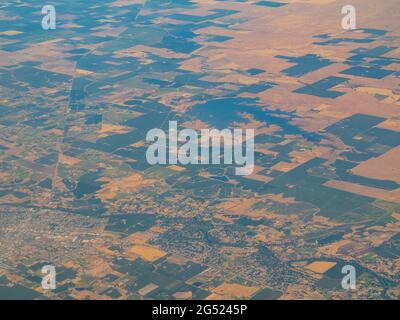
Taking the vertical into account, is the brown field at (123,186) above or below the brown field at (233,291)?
above

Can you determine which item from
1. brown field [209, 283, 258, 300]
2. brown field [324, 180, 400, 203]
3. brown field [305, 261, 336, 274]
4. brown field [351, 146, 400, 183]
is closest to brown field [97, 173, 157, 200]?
brown field [324, 180, 400, 203]

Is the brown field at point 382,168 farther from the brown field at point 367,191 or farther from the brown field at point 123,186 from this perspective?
the brown field at point 123,186

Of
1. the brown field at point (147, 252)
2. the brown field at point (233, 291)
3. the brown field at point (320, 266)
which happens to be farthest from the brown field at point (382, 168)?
the brown field at point (233, 291)

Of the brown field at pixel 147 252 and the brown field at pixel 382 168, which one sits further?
the brown field at pixel 382 168

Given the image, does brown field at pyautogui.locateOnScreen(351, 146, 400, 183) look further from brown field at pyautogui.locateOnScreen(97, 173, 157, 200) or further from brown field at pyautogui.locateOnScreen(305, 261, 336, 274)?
brown field at pyautogui.locateOnScreen(97, 173, 157, 200)

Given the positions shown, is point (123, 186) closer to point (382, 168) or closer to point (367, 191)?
point (367, 191)

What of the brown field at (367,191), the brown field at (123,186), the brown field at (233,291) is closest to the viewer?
the brown field at (233,291)

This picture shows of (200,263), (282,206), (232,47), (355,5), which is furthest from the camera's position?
(355,5)

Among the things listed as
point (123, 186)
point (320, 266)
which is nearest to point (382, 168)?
point (320, 266)
